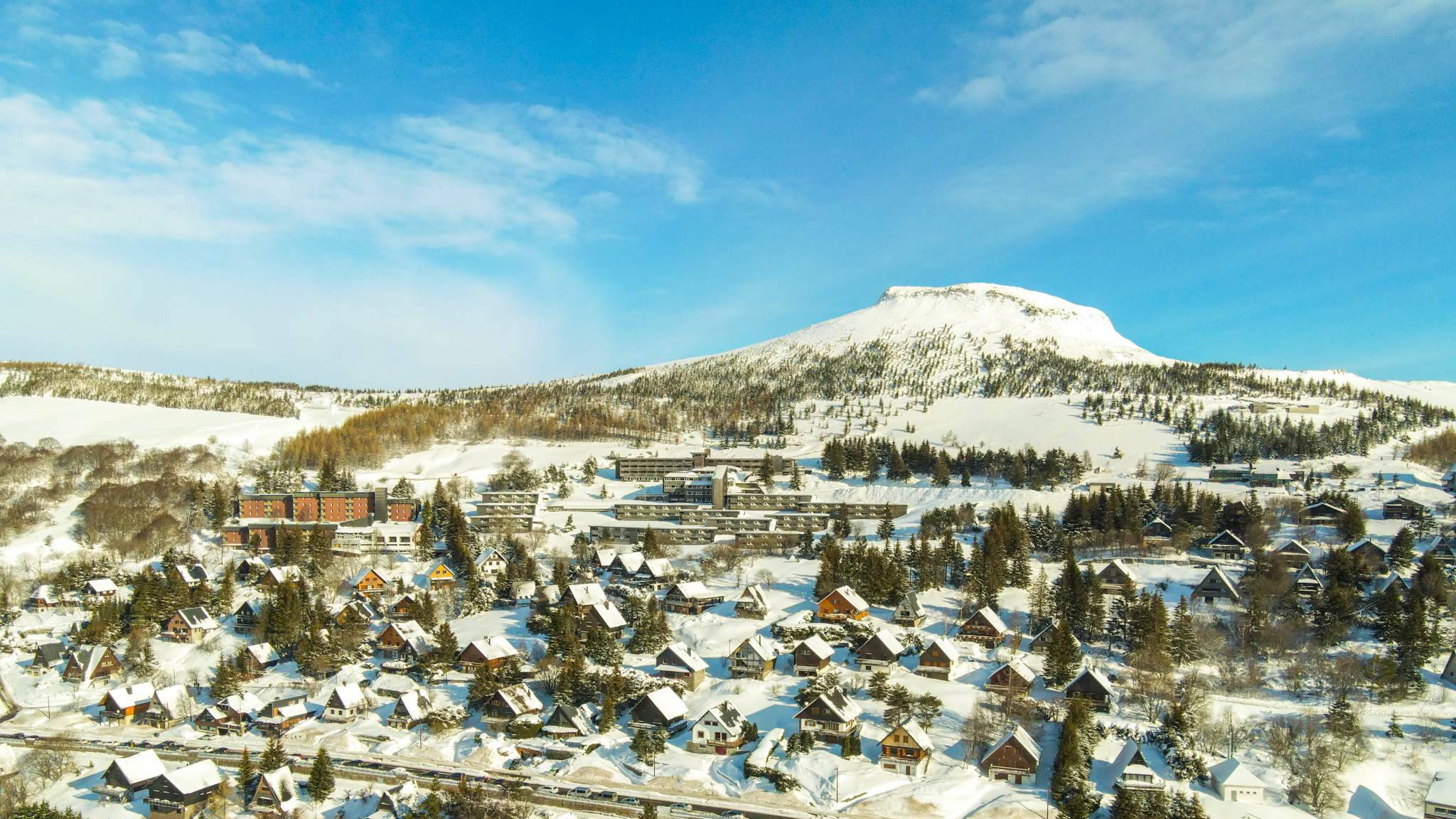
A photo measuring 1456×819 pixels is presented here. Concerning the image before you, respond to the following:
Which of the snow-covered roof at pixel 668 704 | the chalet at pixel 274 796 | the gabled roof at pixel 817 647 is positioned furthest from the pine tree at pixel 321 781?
the gabled roof at pixel 817 647

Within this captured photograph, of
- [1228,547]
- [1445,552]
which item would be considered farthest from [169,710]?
[1445,552]

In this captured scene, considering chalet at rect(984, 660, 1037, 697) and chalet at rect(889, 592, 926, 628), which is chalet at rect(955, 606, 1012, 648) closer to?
chalet at rect(889, 592, 926, 628)

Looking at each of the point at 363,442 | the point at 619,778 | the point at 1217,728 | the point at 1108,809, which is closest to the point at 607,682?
the point at 619,778

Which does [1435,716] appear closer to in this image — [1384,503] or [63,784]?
[1384,503]

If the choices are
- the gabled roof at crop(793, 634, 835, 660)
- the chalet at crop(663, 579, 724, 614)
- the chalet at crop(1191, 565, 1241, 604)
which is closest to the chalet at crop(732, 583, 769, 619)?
the chalet at crop(663, 579, 724, 614)

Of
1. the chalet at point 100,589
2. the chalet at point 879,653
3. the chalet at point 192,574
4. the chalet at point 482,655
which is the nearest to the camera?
the chalet at point 879,653

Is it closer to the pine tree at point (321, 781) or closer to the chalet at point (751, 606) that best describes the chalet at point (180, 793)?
the pine tree at point (321, 781)
